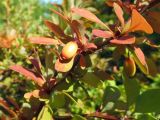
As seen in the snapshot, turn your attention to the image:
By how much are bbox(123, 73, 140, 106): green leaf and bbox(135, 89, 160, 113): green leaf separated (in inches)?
1.6

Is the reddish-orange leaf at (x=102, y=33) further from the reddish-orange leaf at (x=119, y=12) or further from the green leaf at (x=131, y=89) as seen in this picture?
the green leaf at (x=131, y=89)

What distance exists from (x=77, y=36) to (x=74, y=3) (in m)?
0.25

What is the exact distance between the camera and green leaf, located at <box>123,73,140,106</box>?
3.62 ft

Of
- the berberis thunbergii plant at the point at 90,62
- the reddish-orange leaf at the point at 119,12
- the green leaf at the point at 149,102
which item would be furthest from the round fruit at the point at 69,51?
the green leaf at the point at 149,102

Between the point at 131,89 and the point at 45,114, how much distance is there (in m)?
0.27

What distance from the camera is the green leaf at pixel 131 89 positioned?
3.62 ft

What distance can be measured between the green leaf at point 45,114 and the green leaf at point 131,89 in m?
0.24

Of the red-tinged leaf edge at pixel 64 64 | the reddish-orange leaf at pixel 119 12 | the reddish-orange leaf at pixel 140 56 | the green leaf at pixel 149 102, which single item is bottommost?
the green leaf at pixel 149 102

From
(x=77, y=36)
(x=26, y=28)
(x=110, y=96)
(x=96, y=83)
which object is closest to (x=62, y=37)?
(x=77, y=36)

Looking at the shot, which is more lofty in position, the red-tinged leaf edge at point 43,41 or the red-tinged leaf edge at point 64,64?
the red-tinged leaf edge at point 43,41

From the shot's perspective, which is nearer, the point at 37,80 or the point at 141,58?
the point at 141,58

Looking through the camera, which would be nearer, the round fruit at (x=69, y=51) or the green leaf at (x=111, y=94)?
the round fruit at (x=69, y=51)

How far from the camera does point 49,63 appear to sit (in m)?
1.10

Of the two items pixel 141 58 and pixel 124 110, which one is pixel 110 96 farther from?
pixel 141 58
